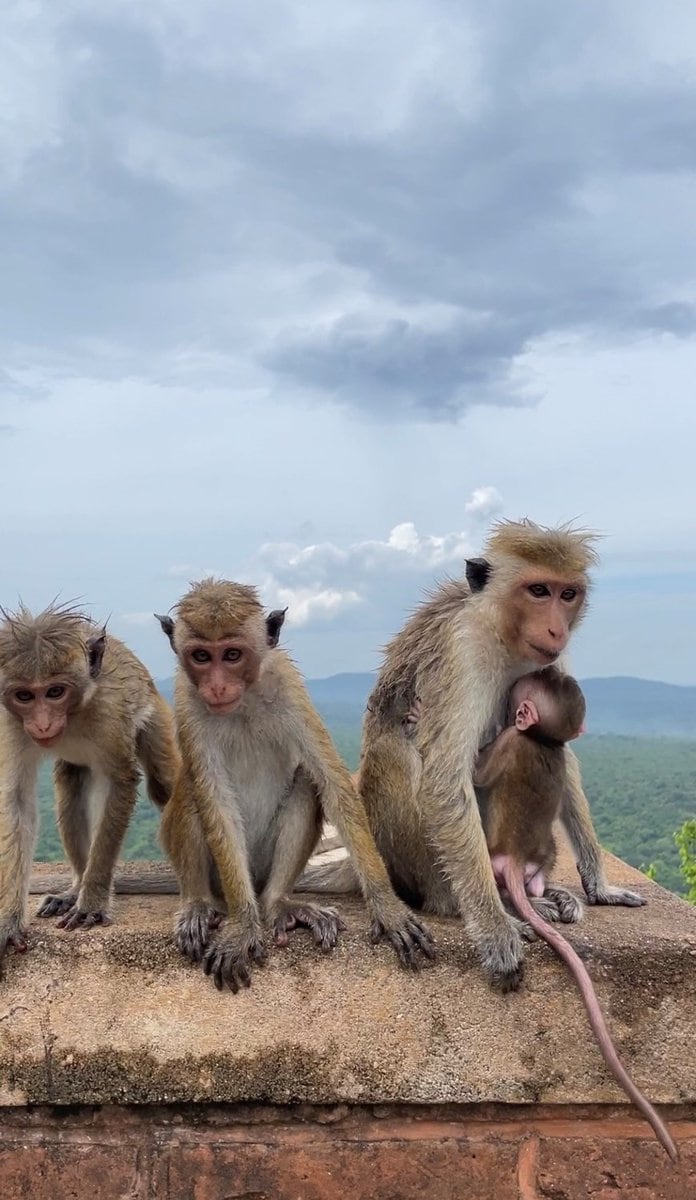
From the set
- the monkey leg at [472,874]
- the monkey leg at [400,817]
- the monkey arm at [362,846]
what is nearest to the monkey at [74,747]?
the monkey arm at [362,846]

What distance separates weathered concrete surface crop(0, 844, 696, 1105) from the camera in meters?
3.30

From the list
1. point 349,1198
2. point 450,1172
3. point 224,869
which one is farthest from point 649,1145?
point 224,869

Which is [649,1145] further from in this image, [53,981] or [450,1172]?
[53,981]

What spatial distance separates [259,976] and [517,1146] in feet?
3.24

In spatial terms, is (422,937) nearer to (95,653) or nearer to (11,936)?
(11,936)

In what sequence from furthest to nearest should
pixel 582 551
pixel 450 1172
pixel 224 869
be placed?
pixel 582 551
pixel 224 869
pixel 450 1172

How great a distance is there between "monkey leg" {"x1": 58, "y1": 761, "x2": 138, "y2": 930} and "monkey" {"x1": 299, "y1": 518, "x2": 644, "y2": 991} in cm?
93

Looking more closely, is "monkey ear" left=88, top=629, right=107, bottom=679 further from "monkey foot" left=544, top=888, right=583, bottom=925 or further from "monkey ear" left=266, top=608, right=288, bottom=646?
"monkey foot" left=544, top=888, right=583, bottom=925

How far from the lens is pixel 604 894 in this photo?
409 cm

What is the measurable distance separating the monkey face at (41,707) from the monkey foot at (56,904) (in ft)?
2.19

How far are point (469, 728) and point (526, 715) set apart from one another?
0.72 ft

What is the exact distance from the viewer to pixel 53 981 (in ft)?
11.3

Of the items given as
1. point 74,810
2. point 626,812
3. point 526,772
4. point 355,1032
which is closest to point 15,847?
point 74,810

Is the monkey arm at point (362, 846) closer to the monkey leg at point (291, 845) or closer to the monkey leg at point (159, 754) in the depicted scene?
the monkey leg at point (291, 845)
